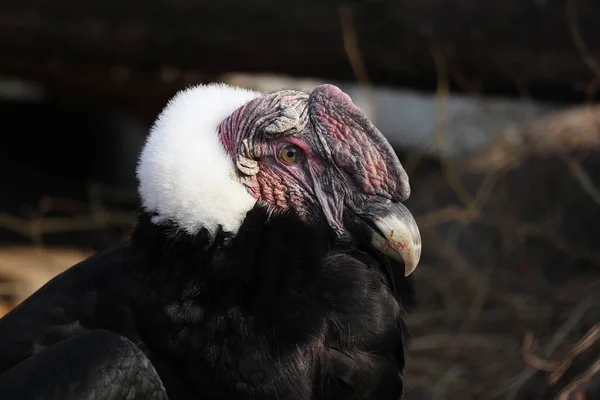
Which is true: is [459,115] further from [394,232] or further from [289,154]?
[394,232]

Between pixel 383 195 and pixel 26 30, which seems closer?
pixel 383 195

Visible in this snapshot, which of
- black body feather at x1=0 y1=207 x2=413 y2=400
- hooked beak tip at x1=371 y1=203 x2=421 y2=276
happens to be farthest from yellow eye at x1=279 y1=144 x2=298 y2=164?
hooked beak tip at x1=371 y1=203 x2=421 y2=276

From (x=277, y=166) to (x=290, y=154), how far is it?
49 mm

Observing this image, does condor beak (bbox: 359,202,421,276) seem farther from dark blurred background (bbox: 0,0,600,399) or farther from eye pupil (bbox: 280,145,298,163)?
dark blurred background (bbox: 0,0,600,399)

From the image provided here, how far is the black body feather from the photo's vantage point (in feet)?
7.52

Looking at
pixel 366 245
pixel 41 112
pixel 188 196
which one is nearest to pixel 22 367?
pixel 188 196

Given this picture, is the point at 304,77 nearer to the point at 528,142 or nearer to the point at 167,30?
the point at 167,30

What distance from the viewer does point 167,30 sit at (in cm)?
491

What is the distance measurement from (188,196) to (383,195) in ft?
1.59

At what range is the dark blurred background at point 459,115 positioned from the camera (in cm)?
409

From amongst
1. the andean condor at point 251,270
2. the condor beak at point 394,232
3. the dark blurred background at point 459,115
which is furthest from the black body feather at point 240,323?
the dark blurred background at point 459,115

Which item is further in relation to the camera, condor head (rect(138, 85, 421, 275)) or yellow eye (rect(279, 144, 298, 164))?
yellow eye (rect(279, 144, 298, 164))

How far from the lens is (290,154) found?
97.2 inches

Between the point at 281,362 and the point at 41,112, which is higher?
the point at 41,112
